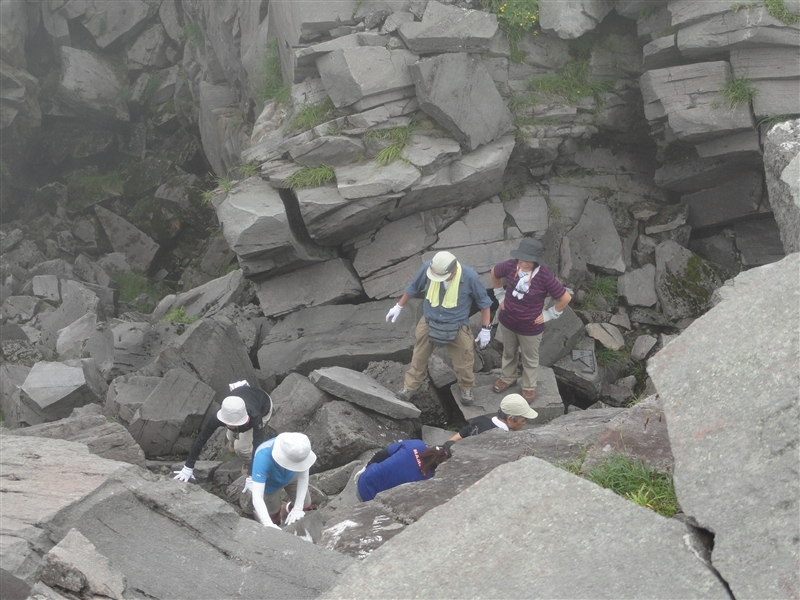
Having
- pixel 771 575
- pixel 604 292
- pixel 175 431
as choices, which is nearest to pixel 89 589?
pixel 771 575

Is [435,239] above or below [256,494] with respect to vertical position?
below

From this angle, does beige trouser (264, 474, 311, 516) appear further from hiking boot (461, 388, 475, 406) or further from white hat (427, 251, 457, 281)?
hiking boot (461, 388, 475, 406)

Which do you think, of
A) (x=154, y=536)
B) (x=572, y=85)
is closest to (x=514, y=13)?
(x=572, y=85)

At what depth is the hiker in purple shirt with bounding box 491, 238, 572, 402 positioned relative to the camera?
7816mm

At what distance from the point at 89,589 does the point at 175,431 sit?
19.0 ft

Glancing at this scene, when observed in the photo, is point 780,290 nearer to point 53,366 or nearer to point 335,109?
point 335,109

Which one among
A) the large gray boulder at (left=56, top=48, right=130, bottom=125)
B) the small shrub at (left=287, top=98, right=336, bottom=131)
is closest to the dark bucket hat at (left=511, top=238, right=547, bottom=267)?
the small shrub at (left=287, top=98, right=336, bottom=131)

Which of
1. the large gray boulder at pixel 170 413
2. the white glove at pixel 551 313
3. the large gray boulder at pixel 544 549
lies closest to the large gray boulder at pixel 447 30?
the white glove at pixel 551 313

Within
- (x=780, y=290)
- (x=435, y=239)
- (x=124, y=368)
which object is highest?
(x=780, y=290)

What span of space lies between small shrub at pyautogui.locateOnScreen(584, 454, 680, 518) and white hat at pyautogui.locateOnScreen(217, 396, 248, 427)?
3908 millimetres

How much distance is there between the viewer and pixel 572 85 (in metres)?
11.5

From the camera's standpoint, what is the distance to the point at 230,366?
1031 cm

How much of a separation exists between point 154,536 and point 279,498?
188cm

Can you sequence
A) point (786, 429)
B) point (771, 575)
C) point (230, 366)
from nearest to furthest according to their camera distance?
point (771, 575), point (786, 429), point (230, 366)
